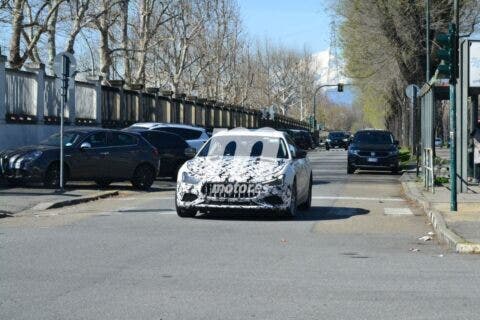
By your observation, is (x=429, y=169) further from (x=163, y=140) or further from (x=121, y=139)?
(x=163, y=140)

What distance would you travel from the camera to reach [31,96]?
30516 mm

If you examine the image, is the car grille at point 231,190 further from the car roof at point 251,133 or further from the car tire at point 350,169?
the car tire at point 350,169

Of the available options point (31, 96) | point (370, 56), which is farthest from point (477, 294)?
point (370, 56)

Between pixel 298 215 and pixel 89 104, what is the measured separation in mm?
21364

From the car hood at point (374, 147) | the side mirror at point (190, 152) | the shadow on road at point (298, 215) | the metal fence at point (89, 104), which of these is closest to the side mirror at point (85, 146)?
the side mirror at point (190, 152)

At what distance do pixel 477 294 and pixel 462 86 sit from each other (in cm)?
1400

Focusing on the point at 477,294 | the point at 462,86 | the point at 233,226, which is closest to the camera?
the point at 477,294

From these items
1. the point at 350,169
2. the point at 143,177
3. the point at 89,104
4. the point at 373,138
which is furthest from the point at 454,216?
the point at 89,104

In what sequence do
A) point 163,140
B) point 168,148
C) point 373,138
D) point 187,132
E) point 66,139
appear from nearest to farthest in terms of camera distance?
point 66,139 < point 168,148 < point 163,140 < point 187,132 < point 373,138

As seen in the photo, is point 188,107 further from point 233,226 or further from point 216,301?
point 216,301

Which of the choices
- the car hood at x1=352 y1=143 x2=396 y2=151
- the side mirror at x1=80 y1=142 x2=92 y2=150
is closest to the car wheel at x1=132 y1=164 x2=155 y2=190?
the side mirror at x1=80 y1=142 x2=92 y2=150

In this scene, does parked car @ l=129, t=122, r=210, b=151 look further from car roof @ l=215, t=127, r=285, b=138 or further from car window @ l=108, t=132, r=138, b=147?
car roof @ l=215, t=127, r=285, b=138

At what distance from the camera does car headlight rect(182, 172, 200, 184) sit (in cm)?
1608

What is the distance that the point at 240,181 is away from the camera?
1591 centimetres
